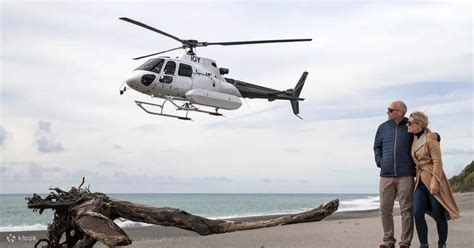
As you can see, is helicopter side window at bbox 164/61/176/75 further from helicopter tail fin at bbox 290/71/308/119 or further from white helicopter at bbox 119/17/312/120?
helicopter tail fin at bbox 290/71/308/119

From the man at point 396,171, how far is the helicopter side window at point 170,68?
8.13 meters

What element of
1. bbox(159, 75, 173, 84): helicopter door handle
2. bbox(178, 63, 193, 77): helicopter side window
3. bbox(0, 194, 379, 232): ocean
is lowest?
bbox(0, 194, 379, 232): ocean

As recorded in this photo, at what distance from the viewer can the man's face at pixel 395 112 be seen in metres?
6.79

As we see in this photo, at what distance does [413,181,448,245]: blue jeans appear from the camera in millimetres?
6344

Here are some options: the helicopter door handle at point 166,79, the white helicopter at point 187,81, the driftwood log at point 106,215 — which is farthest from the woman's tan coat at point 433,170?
the helicopter door handle at point 166,79

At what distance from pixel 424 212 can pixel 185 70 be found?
912 cm

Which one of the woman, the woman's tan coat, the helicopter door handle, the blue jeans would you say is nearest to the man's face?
the woman

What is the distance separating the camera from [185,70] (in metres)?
14.5

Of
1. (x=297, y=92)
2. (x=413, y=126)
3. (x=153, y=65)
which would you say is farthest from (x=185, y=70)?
(x=413, y=126)

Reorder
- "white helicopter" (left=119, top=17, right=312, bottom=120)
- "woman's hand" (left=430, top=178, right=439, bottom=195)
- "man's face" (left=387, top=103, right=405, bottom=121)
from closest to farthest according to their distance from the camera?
"woman's hand" (left=430, top=178, right=439, bottom=195) < "man's face" (left=387, top=103, right=405, bottom=121) < "white helicopter" (left=119, top=17, right=312, bottom=120)

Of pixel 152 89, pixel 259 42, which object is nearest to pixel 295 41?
pixel 259 42

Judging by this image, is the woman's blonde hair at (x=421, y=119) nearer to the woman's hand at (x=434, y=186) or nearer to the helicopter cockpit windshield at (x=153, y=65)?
the woman's hand at (x=434, y=186)

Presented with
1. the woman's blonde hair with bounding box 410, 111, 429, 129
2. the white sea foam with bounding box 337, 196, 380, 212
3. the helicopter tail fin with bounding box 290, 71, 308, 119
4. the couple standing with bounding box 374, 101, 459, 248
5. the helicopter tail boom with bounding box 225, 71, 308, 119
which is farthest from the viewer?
the white sea foam with bounding box 337, 196, 380, 212

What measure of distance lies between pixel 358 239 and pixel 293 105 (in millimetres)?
11476
